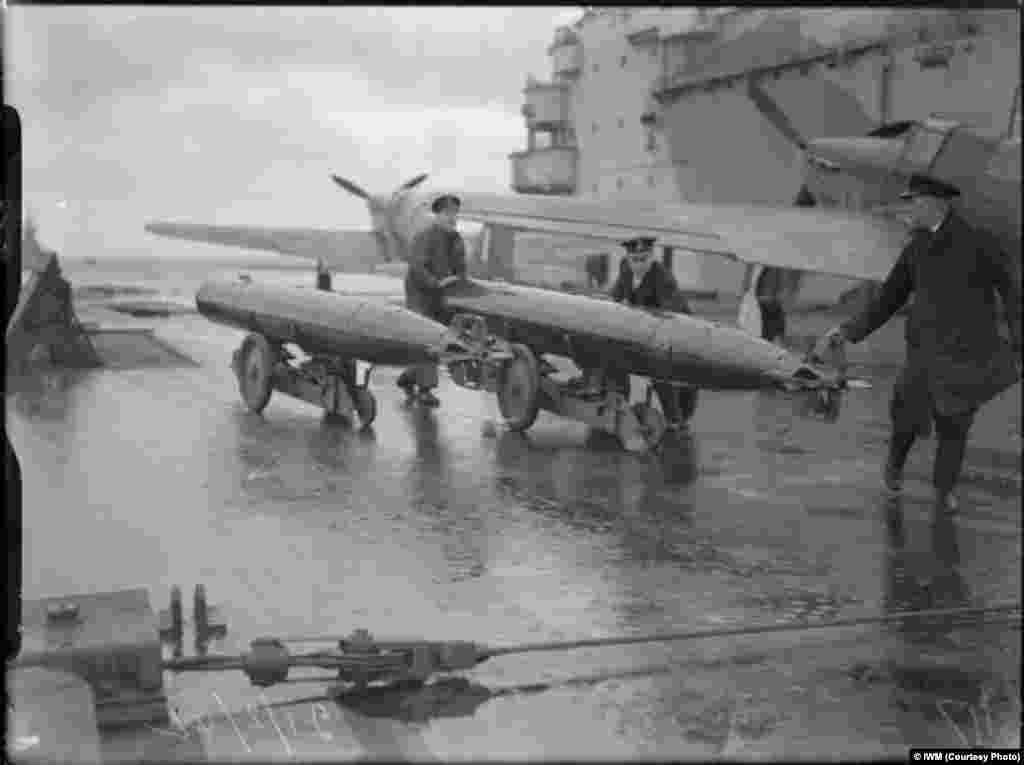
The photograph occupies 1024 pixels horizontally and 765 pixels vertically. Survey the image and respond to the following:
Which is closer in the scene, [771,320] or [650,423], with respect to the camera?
[650,423]

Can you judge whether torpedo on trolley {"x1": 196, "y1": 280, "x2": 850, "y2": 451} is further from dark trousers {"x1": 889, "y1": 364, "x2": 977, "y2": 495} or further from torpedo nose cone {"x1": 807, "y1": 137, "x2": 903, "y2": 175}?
torpedo nose cone {"x1": 807, "y1": 137, "x2": 903, "y2": 175}

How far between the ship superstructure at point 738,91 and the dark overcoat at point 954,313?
680 cm

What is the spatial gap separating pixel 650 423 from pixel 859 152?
21.4 feet

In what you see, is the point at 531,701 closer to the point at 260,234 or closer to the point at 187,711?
the point at 187,711

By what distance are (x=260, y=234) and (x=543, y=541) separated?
19.2 meters

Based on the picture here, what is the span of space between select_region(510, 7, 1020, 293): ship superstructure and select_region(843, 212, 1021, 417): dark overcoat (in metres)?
6.80

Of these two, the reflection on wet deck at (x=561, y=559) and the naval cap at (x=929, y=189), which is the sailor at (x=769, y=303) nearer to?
the reflection on wet deck at (x=561, y=559)

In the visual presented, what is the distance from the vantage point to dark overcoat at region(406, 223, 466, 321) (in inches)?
394

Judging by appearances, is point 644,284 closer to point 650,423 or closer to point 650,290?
point 650,290

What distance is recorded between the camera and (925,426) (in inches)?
279

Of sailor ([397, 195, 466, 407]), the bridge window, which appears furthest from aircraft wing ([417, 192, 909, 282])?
sailor ([397, 195, 466, 407])

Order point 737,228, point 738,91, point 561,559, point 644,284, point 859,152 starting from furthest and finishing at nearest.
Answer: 1. point 738,91
2. point 859,152
3. point 737,228
4. point 644,284
5. point 561,559

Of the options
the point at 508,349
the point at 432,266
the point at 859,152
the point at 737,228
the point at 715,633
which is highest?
the point at 859,152

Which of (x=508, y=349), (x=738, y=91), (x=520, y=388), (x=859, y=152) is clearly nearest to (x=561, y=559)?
(x=520, y=388)
